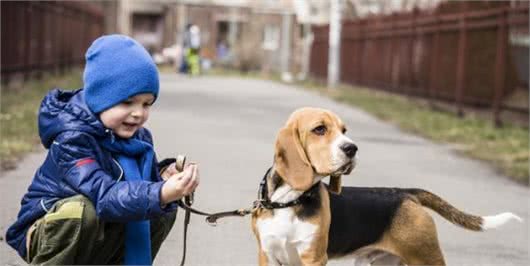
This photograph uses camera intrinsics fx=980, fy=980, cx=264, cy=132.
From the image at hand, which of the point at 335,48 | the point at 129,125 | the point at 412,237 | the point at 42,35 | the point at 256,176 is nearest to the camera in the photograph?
the point at 129,125

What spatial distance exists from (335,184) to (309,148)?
33 centimetres

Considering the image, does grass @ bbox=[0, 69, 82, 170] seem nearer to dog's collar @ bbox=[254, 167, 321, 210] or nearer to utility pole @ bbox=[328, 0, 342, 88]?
dog's collar @ bbox=[254, 167, 321, 210]

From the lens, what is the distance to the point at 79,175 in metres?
4.08

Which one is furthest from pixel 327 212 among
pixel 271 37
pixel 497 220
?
pixel 271 37

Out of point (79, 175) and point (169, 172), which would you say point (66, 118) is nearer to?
point (79, 175)

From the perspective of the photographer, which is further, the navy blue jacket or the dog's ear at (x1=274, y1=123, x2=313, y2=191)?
the dog's ear at (x1=274, y1=123, x2=313, y2=191)

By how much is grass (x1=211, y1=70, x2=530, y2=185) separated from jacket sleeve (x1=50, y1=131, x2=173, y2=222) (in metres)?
7.33

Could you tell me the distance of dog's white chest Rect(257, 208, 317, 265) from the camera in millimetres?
4680

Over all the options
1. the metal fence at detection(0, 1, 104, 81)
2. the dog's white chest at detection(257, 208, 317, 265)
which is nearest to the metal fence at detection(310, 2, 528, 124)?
the metal fence at detection(0, 1, 104, 81)

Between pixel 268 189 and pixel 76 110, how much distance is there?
44.1 inches

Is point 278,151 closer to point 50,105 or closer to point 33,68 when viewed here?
point 50,105

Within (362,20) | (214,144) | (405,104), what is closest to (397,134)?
(214,144)

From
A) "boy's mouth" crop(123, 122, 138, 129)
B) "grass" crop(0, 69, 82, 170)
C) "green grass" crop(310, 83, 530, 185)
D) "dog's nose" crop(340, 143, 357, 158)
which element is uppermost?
"boy's mouth" crop(123, 122, 138, 129)

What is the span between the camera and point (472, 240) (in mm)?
7234
